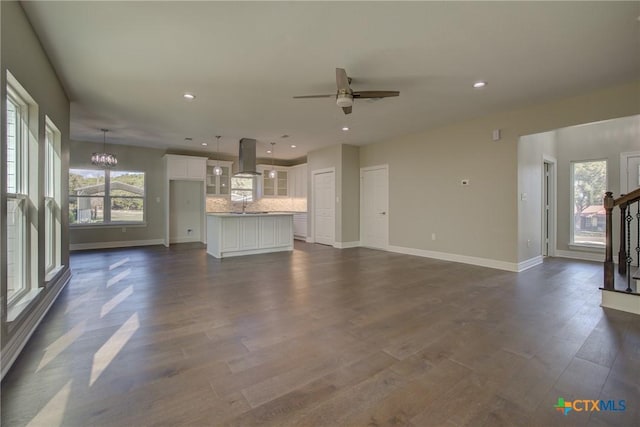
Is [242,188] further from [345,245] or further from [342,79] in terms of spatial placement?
[342,79]

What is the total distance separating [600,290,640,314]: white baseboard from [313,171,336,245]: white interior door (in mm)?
5292

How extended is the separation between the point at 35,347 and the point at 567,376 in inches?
151

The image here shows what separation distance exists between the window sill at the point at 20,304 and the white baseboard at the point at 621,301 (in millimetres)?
5475

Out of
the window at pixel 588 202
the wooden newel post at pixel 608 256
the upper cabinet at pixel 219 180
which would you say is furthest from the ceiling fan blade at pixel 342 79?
the upper cabinet at pixel 219 180

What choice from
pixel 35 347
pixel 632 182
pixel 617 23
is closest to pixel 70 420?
pixel 35 347

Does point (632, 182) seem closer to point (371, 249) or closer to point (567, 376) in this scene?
point (371, 249)

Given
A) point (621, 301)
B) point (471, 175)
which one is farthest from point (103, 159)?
point (621, 301)

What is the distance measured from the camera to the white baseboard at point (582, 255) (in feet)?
18.7

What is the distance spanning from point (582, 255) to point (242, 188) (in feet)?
28.1

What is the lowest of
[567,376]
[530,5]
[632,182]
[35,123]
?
[567,376]

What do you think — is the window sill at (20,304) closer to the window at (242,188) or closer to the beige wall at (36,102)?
the beige wall at (36,102)

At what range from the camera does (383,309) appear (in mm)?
3123

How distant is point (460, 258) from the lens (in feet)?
18.4

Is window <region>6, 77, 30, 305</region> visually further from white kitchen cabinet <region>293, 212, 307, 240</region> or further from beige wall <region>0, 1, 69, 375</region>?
white kitchen cabinet <region>293, 212, 307, 240</region>
